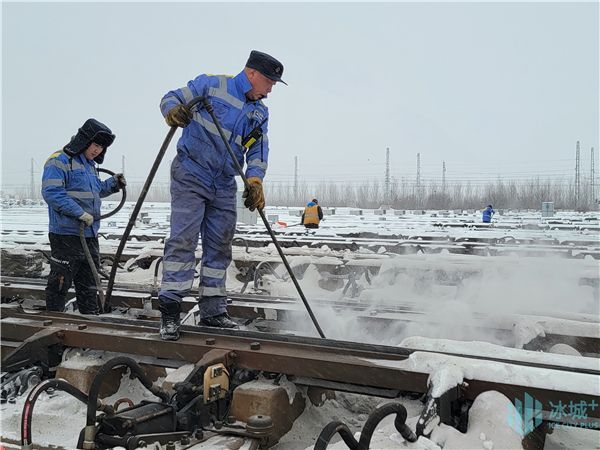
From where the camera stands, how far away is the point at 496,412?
7.27 feet

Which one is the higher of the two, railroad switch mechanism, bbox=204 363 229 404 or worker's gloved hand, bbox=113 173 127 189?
worker's gloved hand, bbox=113 173 127 189

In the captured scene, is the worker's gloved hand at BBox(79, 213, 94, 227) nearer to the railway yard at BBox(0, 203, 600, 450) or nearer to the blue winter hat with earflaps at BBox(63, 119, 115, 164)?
the blue winter hat with earflaps at BBox(63, 119, 115, 164)

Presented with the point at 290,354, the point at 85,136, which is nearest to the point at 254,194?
the point at 290,354

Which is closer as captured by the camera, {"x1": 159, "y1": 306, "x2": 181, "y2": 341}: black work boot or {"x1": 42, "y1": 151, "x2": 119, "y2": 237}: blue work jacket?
{"x1": 159, "y1": 306, "x2": 181, "y2": 341}: black work boot

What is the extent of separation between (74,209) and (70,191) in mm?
313

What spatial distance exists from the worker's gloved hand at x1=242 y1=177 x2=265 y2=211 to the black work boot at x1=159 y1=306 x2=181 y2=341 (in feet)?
2.90

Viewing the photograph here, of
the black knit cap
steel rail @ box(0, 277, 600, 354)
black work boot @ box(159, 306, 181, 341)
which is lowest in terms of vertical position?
steel rail @ box(0, 277, 600, 354)

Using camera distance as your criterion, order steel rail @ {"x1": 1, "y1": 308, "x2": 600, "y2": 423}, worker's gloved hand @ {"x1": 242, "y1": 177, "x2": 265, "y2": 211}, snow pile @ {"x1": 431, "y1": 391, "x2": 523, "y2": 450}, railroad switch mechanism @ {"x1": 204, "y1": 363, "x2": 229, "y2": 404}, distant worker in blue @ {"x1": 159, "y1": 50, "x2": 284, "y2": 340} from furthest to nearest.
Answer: worker's gloved hand @ {"x1": 242, "y1": 177, "x2": 265, "y2": 211} → distant worker in blue @ {"x1": 159, "y1": 50, "x2": 284, "y2": 340} → railroad switch mechanism @ {"x1": 204, "y1": 363, "x2": 229, "y2": 404} → steel rail @ {"x1": 1, "y1": 308, "x2": 600, "y2": 423} → snow pile @ {"x1": 431, "y1": 391, "x2": 523, "y2": 450}

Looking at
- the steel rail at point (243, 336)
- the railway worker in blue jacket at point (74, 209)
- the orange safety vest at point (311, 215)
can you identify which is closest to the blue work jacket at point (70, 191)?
the railway worker in blue jacket at point (74, 209)

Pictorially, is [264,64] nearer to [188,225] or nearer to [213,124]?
[213,124]

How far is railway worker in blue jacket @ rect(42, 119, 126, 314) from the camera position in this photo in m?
4.84

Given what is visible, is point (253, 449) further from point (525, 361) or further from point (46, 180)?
point (46, 180)

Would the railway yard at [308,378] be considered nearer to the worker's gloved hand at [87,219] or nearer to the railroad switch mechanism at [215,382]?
the railroad switch mechanism at [215,382]

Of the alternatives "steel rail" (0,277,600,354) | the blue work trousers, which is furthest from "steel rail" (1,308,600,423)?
"steel rail" (0,277,600,354)
